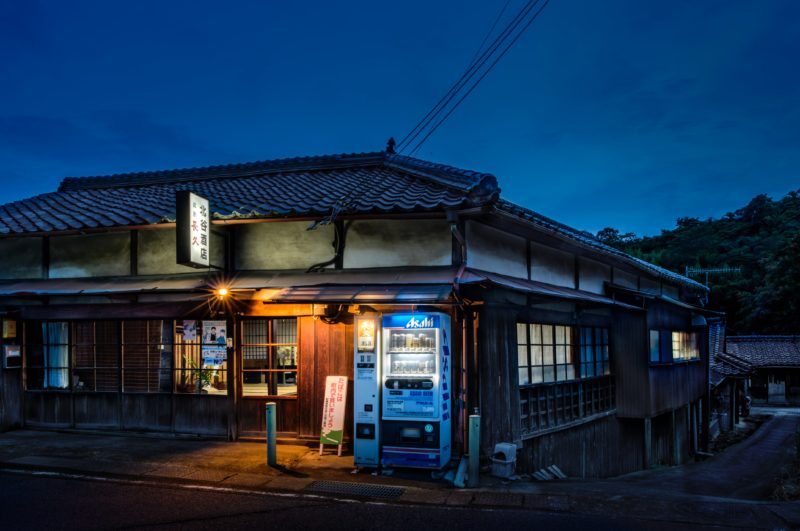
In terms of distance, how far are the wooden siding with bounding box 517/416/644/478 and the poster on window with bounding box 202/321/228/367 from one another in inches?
255

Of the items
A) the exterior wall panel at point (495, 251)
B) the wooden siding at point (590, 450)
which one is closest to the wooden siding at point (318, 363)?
Answer: the exterior wall panel at point (495, 251)

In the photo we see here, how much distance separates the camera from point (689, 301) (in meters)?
26.3

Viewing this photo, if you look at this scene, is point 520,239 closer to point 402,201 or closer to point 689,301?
point 402,201

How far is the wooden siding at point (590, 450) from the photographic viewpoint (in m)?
11.9

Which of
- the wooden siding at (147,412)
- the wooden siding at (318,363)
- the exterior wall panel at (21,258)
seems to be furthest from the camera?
Answer: the exterior wall panel at (21,258)

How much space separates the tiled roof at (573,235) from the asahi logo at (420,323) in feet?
8.32

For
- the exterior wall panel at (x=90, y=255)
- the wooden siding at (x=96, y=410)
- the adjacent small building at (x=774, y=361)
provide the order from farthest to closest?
the adjacent small building at (x=774, y=361)
the exterior wall panel at (x=90, y=255)
the wooden siding at (x=96, y=410)

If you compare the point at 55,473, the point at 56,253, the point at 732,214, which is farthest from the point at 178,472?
the point at 732,214

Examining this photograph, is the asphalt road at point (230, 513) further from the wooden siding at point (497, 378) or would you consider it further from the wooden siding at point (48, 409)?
the wooden siding at point (48, 409)

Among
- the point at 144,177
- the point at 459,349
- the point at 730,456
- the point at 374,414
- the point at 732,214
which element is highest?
the point at 732,214

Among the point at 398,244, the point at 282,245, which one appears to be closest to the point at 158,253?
the point at 282,245

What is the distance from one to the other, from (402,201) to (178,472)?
5.97 meters

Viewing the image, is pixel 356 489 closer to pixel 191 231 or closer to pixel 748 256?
pixel 191 231

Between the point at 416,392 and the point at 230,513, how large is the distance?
3343 millimetres
